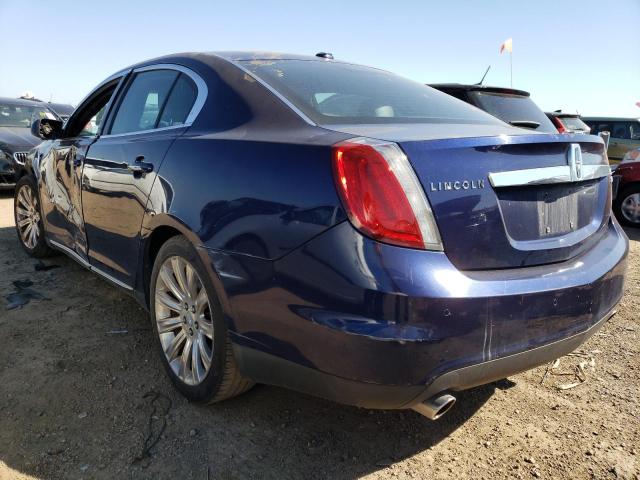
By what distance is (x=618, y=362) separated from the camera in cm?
297

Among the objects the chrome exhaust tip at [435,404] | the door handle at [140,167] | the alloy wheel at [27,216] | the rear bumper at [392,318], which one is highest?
the door handle at [140,167]

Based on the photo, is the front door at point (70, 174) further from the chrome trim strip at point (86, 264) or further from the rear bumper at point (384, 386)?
the rear bumper at point (384, 386)

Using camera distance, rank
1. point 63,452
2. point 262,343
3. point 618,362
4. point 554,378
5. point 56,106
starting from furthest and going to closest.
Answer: point 56,106 → point 618,362 → point 554,378 → point 63,452 → point 262,343

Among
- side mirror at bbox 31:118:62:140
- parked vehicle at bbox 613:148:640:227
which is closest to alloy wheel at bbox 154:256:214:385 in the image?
side mirror at bbox 31:118:62:140

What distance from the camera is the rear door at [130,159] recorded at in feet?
8.64

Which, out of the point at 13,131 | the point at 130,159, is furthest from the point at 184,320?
the point at 13,131

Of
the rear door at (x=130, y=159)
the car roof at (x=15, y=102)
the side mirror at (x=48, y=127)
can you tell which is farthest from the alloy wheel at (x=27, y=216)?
the car roof at (x=15, y=102)

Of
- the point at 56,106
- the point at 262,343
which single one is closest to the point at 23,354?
the point at 262,343

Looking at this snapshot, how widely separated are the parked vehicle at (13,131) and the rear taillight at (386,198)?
6.98 meters

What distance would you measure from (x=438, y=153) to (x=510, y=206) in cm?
33

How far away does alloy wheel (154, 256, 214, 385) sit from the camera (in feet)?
7.68

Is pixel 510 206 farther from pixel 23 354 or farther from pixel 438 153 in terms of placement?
pixel 23 354

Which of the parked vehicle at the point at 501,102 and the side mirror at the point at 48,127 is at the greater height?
the side mirror at the point at 48,127

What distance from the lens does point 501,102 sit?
19.6 feet
